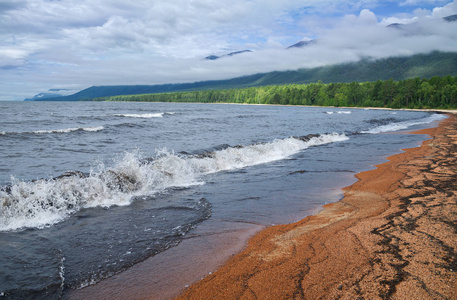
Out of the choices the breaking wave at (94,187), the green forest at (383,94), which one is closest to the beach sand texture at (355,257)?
the breaking wave at (94,187)

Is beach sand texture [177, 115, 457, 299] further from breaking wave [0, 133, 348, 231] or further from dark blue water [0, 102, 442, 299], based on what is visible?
breaking wave [0, 133, 348, 231]

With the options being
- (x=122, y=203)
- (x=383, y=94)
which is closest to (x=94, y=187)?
(x=122, y=203)

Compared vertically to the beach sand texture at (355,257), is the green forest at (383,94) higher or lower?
higher

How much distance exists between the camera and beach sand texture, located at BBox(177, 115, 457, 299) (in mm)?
4000

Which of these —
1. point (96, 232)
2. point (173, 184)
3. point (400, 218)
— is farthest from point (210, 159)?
point (400, 218)

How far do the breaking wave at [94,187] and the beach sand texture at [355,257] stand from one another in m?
5.17

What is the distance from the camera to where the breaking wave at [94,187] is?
24.8ft

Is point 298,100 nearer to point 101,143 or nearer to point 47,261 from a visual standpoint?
point 101,143

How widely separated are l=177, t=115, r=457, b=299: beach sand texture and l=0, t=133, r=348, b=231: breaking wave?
5.17m

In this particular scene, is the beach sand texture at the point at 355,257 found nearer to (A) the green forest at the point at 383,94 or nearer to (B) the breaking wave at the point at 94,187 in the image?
(B) the breaking wave at the point at 94,187

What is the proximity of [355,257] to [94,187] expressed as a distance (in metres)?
7.94

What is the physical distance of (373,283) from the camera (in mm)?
4062

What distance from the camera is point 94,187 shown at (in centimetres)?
937

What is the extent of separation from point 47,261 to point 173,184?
618 cm
